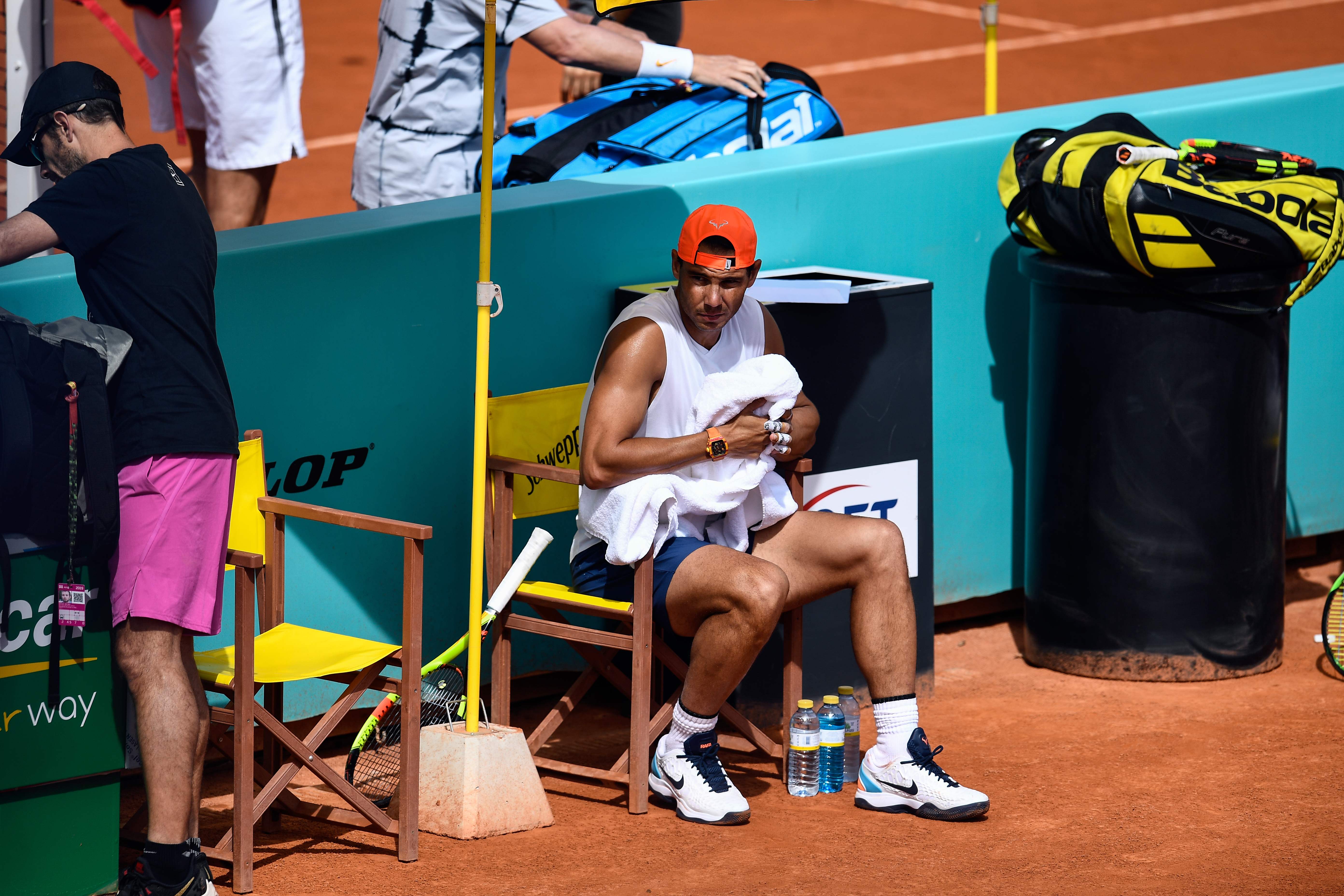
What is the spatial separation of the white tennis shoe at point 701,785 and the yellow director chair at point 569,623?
76 mm

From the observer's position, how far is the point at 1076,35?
19.0m

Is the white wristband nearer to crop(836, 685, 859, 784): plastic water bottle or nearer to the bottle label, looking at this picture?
crop(836, 685, 859, 784): plastic water bottle

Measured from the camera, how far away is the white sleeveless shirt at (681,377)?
539cm

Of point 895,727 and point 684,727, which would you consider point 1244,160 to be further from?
point 684,727

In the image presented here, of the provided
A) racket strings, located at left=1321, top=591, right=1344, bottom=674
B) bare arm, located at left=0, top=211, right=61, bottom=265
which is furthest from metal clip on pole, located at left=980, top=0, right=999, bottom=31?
bare arm, located at left=0, top=211, right=61, bottom=265

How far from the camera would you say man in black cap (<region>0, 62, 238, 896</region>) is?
4414 millimetres

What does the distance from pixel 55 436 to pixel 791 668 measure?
2294 millimetres

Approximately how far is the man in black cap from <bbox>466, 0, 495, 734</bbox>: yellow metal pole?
2.65ft

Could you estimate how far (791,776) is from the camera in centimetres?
559

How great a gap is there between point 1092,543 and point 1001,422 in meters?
0.70

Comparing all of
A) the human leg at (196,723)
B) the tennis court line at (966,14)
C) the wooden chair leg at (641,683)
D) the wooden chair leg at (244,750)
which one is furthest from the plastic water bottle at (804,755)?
the tennis court line at (966,14)

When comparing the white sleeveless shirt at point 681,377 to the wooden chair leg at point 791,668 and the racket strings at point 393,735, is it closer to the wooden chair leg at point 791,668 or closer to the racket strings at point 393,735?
the wooden chair leg at point 791,668

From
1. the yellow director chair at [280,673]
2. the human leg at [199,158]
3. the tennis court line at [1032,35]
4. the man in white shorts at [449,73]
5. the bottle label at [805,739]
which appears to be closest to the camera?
the yellow director chair at [280,673]

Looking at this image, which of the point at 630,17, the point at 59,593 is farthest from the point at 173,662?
the point at 630,17
